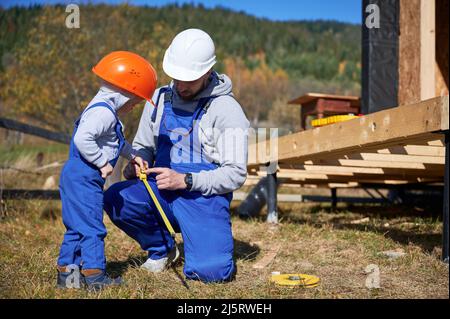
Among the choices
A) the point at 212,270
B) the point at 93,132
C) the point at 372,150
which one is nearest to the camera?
the point at 93,132

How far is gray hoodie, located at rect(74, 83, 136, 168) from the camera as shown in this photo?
280 centimetres

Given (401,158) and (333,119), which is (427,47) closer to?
(401,158)

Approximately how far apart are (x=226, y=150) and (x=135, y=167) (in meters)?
0.61

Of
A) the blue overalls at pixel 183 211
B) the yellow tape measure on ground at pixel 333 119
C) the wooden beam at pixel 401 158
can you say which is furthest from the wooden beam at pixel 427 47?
the blue overalls at pixel 183 211

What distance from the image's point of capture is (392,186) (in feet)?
24.4

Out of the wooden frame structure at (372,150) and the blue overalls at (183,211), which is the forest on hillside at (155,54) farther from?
the blue overalls at (183,211)

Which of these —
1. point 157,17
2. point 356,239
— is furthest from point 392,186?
point 157,17

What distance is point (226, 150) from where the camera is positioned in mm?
3244

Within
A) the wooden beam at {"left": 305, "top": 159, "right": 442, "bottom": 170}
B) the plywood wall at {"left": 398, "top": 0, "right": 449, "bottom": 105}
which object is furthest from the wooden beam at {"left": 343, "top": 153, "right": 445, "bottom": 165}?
the plywood wall at {"left": 398, "top": 0, "right": 449, "bottom": 105}

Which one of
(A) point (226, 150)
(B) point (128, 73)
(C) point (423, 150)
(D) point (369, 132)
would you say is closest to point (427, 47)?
(C) point (423, 150)

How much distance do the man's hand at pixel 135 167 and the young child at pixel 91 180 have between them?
0.94 feet

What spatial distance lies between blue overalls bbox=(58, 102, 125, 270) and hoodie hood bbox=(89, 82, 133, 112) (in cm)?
34

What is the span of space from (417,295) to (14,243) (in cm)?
299

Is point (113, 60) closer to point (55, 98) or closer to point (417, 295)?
point (417, 295)
